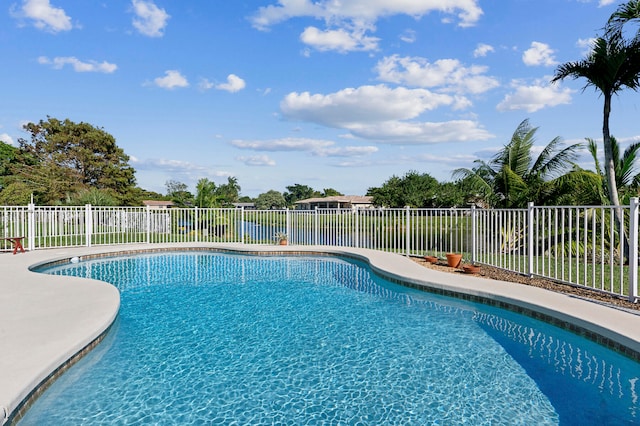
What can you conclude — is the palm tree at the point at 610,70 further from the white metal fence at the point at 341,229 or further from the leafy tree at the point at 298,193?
the leafy tree at the point at 298,193

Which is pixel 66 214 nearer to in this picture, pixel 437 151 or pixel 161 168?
pixel 437 151

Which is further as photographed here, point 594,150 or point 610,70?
point 594,150

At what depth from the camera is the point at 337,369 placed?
12.6ft

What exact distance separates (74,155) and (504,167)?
105ft

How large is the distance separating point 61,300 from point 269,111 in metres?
15.4

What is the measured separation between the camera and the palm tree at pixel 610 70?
8.00 m

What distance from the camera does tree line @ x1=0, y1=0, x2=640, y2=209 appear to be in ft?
26.9

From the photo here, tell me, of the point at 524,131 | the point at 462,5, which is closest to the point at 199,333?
the point at 462,5

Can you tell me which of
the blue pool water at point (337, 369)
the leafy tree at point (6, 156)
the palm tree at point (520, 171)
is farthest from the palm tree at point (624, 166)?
the leafy tree at point (6, 156)

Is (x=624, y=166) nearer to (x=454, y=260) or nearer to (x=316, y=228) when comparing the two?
(x=454, y=260)

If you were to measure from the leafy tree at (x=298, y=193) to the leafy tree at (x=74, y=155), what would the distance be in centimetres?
5597

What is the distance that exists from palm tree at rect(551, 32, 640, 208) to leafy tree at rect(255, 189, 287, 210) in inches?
2608

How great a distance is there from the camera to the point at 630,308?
5.04 metres

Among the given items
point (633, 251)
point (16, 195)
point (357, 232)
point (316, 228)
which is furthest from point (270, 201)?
point (633, 251)
